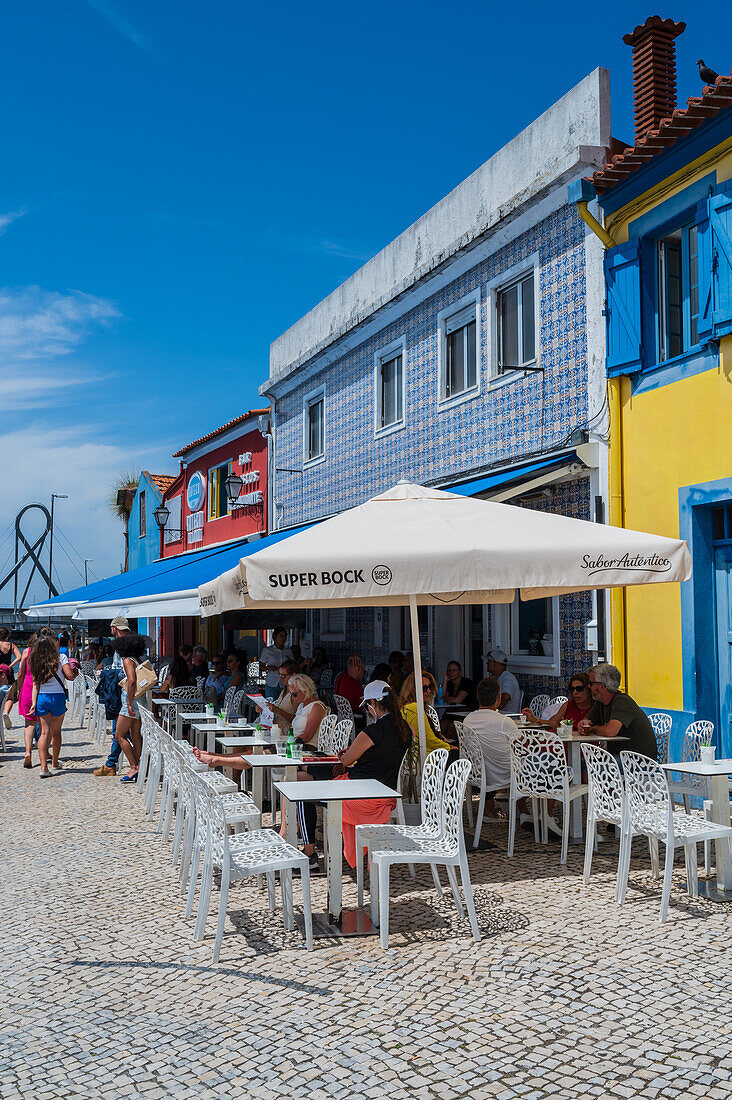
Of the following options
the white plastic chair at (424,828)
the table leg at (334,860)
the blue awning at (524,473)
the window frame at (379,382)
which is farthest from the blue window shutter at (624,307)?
the table leg at (334,860)

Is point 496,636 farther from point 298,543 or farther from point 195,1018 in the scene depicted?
point 195,1018

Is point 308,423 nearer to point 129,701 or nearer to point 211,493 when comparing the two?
point 211,493

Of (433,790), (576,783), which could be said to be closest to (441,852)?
(433,790)

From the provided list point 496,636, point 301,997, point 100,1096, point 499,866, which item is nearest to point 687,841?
point 499,866

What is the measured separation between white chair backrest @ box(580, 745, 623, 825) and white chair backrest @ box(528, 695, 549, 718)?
3565mm

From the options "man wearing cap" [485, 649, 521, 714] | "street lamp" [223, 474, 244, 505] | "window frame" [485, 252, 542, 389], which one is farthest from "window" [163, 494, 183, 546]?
"man wearing cap" [485, 649, 521, 714]

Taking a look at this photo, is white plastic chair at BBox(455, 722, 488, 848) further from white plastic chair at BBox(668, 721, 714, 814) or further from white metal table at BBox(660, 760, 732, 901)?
white metal table at BBox(660, 760, 732, 901)

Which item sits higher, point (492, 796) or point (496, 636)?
point (496, 636)

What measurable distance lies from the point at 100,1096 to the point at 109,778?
27.9 feet

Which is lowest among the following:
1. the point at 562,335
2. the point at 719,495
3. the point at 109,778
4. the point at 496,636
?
the point at 109,778

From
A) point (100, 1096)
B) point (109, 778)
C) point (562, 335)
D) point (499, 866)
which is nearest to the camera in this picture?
point (100, 1096)

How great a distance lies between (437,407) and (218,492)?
12863 millimetres

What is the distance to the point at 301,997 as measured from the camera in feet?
14.6

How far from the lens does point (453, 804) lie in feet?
18.4
